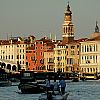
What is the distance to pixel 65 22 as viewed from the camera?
4700 inches

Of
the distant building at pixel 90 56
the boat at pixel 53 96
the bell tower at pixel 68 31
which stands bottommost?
the boat at pixel 53 96

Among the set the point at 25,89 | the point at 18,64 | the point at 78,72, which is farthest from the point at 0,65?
the point at 25,89

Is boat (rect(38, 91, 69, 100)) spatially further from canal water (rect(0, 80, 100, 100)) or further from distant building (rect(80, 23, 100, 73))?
distant building (rect(80, 23, 100, 73))

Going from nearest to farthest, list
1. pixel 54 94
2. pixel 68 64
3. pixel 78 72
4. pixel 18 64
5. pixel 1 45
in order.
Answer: pixel 54 94 → pixel 78 72 → pixel 68 64 → pixel 18 64 → pixel 1 45

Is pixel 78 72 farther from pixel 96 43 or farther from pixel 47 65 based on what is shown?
pixel 47 65

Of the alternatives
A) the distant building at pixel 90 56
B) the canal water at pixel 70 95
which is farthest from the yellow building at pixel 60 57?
the canal water at pixel 70 95

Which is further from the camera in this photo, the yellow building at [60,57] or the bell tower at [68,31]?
the bell tower at [68,31]

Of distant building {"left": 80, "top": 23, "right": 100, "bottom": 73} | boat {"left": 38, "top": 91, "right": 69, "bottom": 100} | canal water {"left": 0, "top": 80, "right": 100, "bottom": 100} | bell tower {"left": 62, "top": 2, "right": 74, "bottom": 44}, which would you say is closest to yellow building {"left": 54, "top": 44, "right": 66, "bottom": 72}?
bell tower {"left": 62, "top": 2, "right": 74, "bottom": 44}

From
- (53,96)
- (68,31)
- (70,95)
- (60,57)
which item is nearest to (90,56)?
(60,57)

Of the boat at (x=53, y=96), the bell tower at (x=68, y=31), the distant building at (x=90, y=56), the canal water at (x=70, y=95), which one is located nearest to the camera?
the boat at (x=53, y=96)

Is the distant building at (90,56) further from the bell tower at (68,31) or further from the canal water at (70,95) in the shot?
the canal water at (70,95)

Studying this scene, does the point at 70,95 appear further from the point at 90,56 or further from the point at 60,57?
the point at 60,57

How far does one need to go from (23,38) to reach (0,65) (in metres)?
18.2

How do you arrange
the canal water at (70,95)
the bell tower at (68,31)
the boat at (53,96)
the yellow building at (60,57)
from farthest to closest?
1. the bell tower at (68,31)
2. the yellow building at (60,57)
3. the canal water at (70,95)
4. the boat at (53,96)
